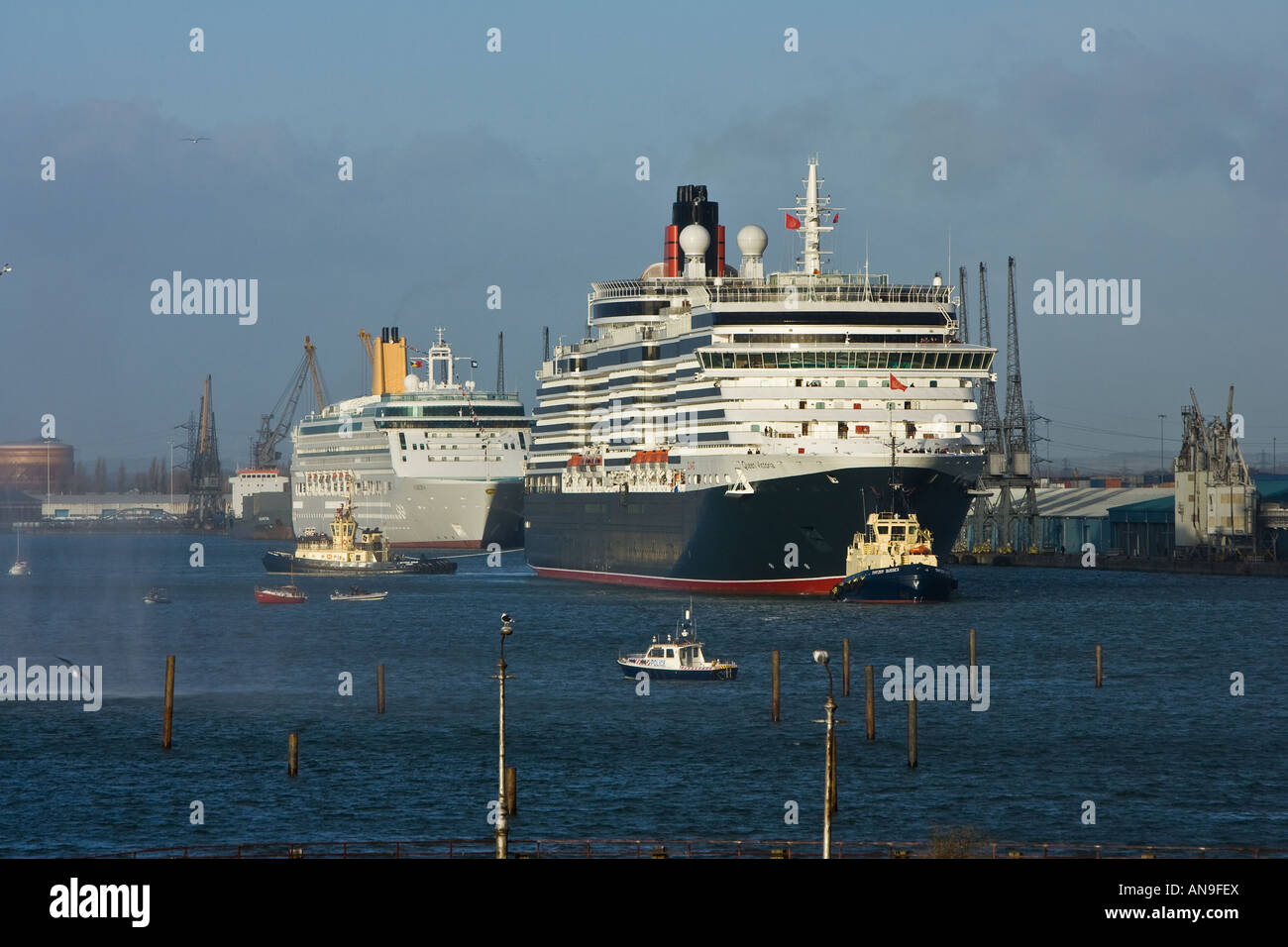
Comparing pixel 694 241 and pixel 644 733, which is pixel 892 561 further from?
pixel 694 241

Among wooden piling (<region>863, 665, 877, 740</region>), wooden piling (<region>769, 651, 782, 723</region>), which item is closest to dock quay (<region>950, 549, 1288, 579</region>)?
wooden piling (<region>769, 651, 782, 723</region>)

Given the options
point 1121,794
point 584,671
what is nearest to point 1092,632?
point 584,671

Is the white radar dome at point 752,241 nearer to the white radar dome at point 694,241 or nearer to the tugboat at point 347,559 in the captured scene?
the white radar dome at point 694,241

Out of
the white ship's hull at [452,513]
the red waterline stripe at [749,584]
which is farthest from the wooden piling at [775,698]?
the white ship's hull at [452,513]

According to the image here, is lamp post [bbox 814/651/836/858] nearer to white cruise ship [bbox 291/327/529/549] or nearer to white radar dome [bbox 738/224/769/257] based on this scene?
white radar dome [bbox 738/224/769/257]

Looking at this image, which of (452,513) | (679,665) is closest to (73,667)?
(679,665)
